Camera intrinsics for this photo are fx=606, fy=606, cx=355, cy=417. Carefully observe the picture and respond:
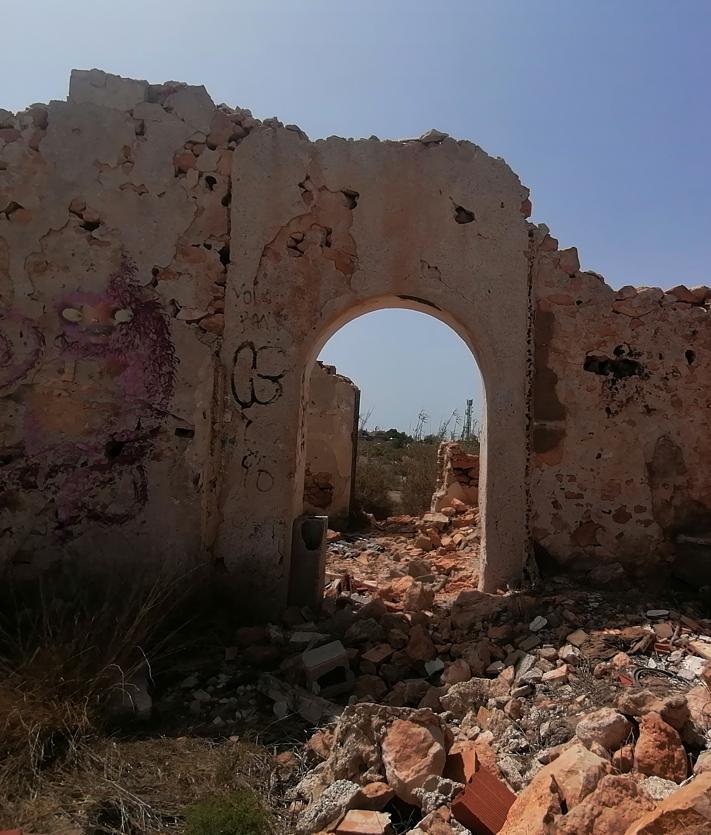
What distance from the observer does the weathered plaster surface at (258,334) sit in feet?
13.5

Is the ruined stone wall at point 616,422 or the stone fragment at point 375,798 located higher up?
the ruined stone wall at point 616,422

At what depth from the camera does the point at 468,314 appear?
4.42 m

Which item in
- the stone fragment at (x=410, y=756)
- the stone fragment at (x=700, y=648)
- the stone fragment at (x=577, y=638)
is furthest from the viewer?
the stone fragment at (x=577, y=638)

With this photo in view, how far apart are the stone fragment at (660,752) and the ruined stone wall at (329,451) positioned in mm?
6145

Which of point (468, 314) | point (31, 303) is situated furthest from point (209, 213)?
point (468, 314)

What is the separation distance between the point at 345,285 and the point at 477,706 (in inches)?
112

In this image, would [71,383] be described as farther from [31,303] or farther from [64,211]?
[64,211]

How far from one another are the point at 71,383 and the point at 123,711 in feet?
7.19

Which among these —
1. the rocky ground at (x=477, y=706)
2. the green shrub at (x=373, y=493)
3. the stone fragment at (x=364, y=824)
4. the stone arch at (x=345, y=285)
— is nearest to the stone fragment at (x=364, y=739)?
the rocky ground at (x=477, y=706)

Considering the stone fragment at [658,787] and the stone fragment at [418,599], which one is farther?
the stone fragment at [418,599]

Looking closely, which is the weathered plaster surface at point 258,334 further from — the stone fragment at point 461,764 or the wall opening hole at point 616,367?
the stone fragment at point 461,764

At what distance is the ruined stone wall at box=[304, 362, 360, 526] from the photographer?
27.3 ft

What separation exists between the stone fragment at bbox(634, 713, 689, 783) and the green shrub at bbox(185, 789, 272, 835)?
1.35 m

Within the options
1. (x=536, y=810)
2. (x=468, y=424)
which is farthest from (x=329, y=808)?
(x=468, y=424)
